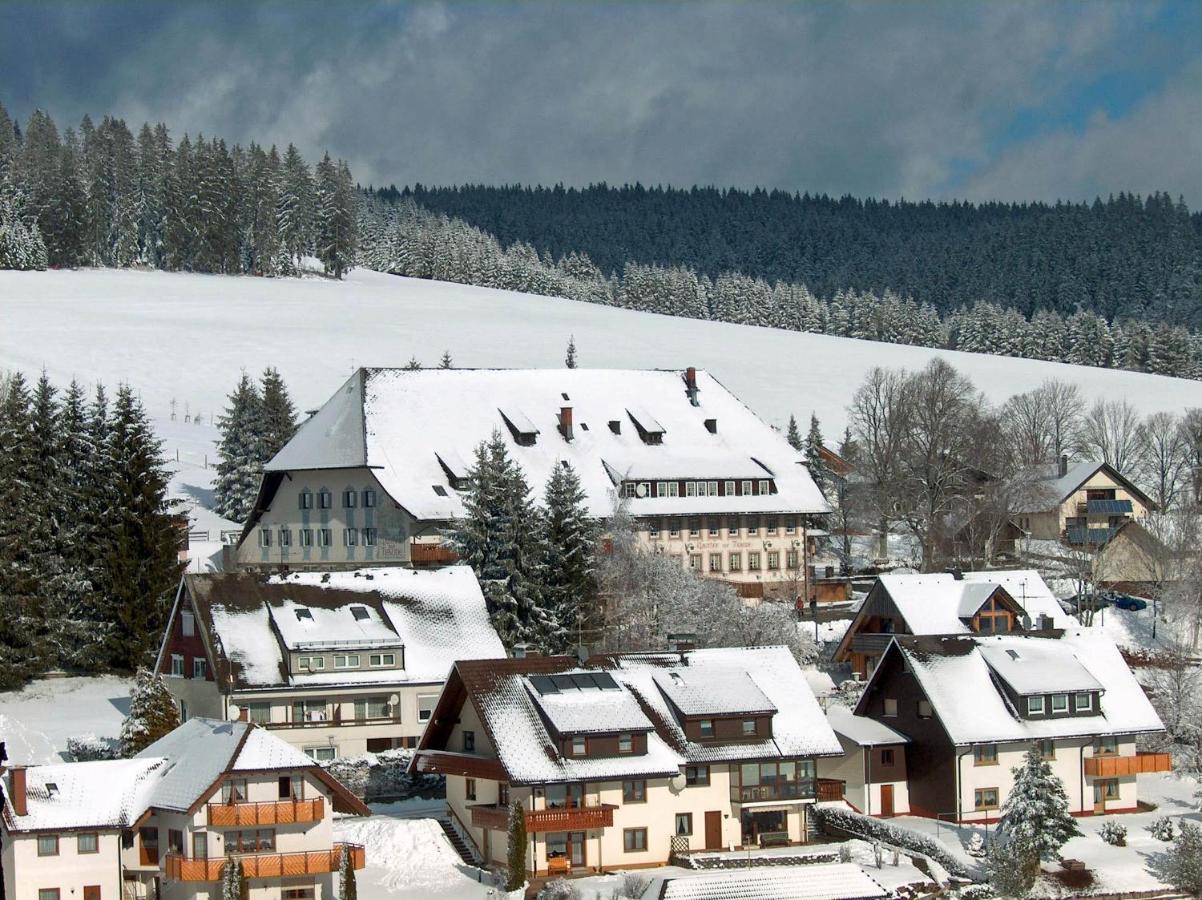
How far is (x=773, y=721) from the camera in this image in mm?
54250

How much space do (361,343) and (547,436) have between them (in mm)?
67202

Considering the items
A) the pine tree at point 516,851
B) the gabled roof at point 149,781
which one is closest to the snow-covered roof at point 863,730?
the pine tree at point 516,851

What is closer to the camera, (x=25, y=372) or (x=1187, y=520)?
(x=1187, y=520)

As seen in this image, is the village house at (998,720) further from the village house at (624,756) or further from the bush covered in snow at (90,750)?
the bush covered in snow at (90,750)

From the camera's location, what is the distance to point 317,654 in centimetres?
5847

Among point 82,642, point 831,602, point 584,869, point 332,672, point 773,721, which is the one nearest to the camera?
point 584,869

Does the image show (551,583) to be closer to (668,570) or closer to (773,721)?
(668,570)

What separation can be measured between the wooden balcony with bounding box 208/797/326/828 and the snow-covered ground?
11.0 metres

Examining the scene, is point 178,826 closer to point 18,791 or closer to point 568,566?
point 18,791

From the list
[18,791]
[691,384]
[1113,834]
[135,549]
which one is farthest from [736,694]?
[691,384]

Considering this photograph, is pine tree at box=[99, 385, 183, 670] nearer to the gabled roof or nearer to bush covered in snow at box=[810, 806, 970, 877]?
the gabled roof

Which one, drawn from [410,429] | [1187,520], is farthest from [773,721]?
[1187,520]

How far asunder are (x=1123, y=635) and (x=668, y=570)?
2057 centimetres

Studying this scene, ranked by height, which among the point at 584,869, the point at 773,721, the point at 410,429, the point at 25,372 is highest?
the point at 25,372
